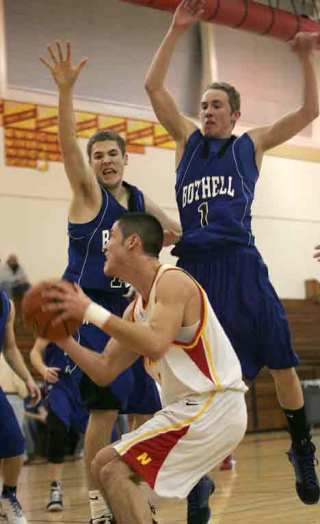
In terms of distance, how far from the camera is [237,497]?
5930mm

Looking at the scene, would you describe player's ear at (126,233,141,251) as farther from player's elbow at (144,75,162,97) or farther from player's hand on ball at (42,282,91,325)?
player's elbow at (144,75,162,97)

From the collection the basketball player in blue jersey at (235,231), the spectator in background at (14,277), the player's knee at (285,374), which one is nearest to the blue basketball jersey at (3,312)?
the basketball player in blue jersey at (235,231)

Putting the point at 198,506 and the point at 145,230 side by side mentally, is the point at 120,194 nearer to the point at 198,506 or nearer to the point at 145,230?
the point at 145,230

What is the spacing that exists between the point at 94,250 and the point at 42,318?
145 centimetres

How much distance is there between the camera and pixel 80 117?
44.3 feet

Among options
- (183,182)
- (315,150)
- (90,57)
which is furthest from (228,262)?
(315,150)

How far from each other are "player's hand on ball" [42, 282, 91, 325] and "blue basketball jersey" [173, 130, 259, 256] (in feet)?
4.70

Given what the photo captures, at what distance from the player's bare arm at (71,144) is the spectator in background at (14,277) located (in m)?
8.05

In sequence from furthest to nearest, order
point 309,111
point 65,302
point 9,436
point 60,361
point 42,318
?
1. point 60,361
2. point 9,436
3. point 309,111
4. point 42,318
5. point 65,302

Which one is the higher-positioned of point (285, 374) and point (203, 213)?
point (203, 213)

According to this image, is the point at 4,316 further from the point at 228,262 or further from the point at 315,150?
the point at 315,150

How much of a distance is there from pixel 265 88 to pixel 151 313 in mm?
12207

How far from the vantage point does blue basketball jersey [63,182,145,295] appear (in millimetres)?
4480

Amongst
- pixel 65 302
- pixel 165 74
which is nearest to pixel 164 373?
pixel 65 302
